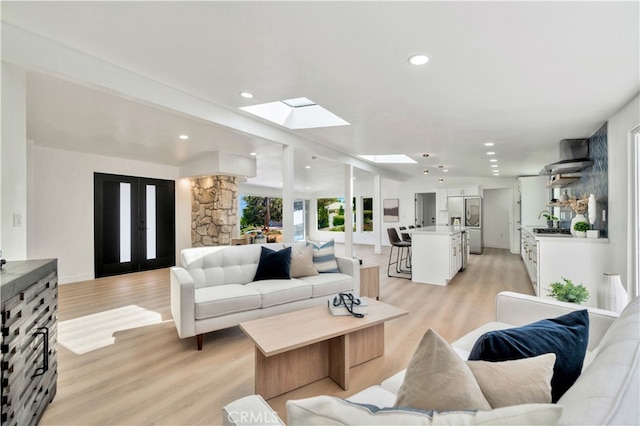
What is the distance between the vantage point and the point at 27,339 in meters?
1.54

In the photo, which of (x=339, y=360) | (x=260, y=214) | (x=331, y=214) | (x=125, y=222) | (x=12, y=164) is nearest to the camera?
(x=12, y=164)

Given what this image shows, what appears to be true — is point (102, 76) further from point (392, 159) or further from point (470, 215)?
point (470, 215)

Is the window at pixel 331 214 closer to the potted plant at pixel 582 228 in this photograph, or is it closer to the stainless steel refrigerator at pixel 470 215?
the stainless steel refrigerator at pixel 470 215

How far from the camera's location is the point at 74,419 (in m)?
1.79

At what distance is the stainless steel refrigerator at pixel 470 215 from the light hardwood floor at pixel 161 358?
5029 millimetres

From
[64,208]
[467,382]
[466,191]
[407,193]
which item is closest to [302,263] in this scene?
[467,382]

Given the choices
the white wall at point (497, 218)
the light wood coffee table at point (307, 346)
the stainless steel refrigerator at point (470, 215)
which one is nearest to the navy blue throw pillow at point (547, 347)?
the light wood coffee table at point (307, 346)

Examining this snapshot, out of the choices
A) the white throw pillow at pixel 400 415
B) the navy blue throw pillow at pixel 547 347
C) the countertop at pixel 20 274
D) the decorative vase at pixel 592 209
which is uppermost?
the decorative vase at pixel 592 209

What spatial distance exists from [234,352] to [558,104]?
419cm

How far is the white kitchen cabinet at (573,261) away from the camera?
3.56 m

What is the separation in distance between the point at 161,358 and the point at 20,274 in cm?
141

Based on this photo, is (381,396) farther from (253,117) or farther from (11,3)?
(253,117)

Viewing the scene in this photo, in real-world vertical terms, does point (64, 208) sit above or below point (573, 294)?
above

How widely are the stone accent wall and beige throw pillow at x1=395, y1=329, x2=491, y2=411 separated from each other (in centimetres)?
603
